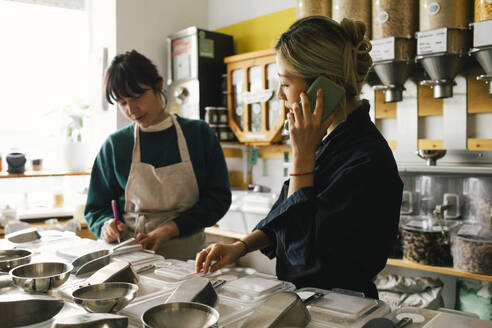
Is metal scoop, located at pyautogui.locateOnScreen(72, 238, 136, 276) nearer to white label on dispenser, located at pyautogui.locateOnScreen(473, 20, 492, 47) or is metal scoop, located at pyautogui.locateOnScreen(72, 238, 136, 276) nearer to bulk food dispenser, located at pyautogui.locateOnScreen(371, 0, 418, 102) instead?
bulk food dispenser, located at pyautogui.locateOnScreen(371, 0, 418, 102)

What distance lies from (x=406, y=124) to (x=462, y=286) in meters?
0.96

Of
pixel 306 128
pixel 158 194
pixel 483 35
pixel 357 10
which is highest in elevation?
pixel 357 10

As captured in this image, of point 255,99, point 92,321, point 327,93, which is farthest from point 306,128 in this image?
point 255,99

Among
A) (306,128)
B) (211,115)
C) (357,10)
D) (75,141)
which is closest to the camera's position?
(306,128)

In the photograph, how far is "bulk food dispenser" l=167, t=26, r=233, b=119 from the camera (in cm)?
361

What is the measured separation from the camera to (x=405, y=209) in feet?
7.97

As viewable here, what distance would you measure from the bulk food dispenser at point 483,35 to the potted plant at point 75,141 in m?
2.97

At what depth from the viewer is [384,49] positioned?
224 centimetres

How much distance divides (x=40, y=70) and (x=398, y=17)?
3073 mm

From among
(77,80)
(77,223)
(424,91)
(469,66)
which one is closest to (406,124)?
(424,91)

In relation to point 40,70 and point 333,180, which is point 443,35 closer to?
point 333,180

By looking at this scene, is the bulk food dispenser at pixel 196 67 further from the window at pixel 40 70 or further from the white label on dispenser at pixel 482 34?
the white label on dispenser at pixel 482 34

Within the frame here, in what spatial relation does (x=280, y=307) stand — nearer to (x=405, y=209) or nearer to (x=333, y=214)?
(x=333, y=214)

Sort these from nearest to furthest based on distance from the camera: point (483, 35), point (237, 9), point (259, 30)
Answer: point (483, 35) → point (259, 30) → point (237, 9)
